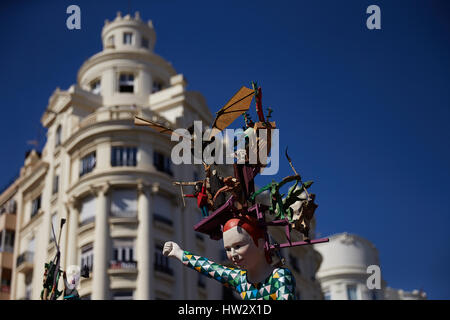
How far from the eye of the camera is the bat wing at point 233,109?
11.4 m

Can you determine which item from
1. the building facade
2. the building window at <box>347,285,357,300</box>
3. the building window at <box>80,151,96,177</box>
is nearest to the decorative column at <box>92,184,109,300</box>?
the building window at <box>80,151,96,177</box>

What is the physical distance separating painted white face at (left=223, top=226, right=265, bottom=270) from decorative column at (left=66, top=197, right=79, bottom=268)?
2436 cm

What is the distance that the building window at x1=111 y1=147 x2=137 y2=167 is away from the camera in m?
35.2

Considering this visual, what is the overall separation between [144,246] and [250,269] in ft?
76.0

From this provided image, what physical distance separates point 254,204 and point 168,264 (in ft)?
76.9

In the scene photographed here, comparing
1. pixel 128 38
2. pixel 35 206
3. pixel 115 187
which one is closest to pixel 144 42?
pixel 128 38

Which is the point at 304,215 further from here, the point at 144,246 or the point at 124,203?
the point at 124,203

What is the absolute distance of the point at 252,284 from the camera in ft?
33.8

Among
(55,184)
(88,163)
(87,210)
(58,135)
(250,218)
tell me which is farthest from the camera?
(58,135)

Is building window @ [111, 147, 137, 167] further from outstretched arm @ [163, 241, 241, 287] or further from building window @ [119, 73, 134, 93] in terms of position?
outstretched arm @ [163, 241, 241, 287]

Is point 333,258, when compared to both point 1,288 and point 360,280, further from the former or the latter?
point 1,288

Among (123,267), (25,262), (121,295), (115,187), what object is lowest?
(121,295)

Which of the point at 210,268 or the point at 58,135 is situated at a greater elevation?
the point at 58,135

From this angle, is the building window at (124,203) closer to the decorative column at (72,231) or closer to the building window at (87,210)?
the building window at (87,210)
